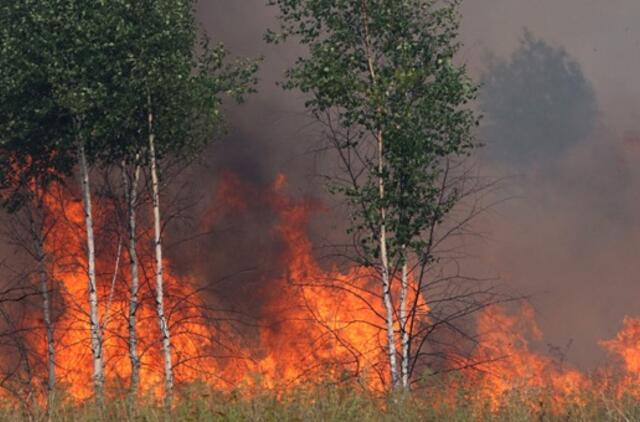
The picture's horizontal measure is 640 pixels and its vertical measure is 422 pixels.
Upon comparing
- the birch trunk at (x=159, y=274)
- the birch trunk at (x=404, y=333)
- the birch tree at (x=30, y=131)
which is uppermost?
the birch tree at (x=30, y=131)

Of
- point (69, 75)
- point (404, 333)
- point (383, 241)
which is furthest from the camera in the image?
point (69, 75)

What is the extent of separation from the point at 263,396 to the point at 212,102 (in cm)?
1562

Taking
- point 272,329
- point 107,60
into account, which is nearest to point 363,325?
point 272,329

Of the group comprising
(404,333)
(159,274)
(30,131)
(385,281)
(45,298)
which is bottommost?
(404,333)

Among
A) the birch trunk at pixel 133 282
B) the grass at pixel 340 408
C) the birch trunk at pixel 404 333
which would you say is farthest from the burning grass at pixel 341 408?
the birch trunk at pixel 133 282

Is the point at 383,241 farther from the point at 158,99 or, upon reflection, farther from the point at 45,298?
the point at 45,298

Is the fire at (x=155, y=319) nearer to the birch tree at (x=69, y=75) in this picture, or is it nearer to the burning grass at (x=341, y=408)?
the birch tree at (x=69, y=75)

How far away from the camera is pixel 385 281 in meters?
22.1

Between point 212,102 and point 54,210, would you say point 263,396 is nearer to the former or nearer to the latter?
point 212,102

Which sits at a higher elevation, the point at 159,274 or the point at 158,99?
the point at 158,99

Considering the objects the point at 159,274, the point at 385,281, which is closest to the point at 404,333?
the point at 385,281

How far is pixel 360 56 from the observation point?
24234 mm

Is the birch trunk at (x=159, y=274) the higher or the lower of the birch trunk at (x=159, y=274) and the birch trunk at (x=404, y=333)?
the higher

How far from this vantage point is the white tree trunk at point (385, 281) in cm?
2147
